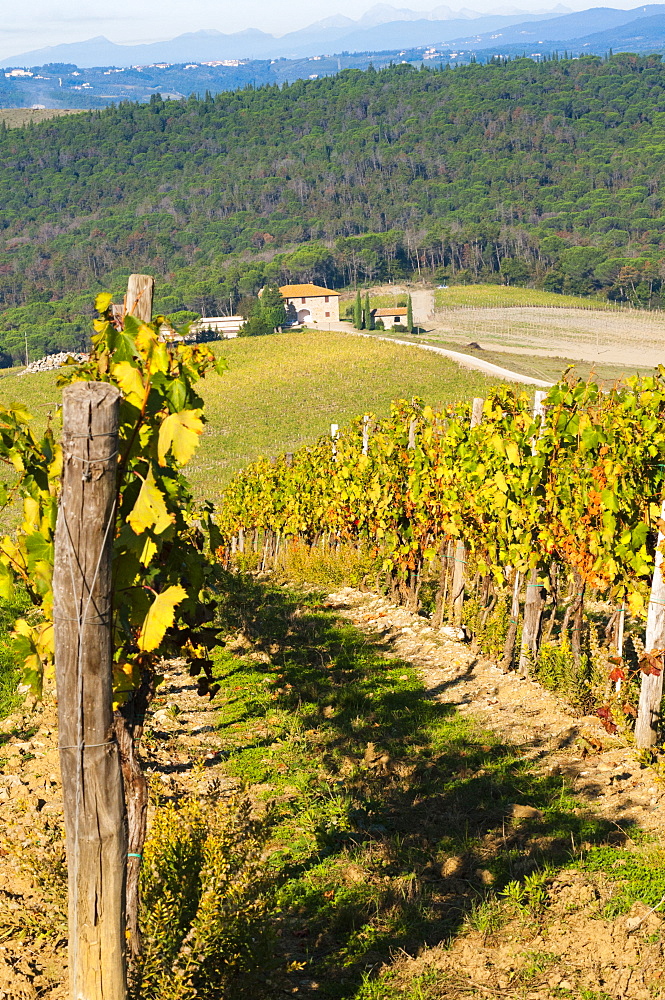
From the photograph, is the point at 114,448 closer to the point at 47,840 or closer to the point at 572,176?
the point at 47,840

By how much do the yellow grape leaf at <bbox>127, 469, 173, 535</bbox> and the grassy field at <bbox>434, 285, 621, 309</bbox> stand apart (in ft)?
305

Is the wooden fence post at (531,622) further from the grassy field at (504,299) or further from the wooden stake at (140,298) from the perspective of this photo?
the grassy field at (504,299)

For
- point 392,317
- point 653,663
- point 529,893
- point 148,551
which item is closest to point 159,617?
point 148,551

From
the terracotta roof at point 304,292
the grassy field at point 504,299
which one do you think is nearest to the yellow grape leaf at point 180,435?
the terracotta roof at point 304,292

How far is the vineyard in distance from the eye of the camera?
11.6 feet

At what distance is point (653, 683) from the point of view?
5.87 meters

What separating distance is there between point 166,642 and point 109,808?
4.37ft

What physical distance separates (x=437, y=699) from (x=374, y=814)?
2.06 metres

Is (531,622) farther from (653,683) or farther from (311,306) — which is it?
(311,306)

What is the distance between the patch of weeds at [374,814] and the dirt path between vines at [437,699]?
0.54 ft

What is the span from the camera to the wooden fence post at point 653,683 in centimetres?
588

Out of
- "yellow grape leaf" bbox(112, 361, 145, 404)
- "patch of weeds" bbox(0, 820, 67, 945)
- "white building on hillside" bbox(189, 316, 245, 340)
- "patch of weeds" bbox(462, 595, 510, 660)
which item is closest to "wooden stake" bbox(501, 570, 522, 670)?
"patch of weeds" bbox(462, 595, 510, 660)

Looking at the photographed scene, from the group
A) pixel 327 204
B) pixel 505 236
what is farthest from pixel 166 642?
pixel 327 204

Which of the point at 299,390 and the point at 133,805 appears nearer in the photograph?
the point at 133,805
